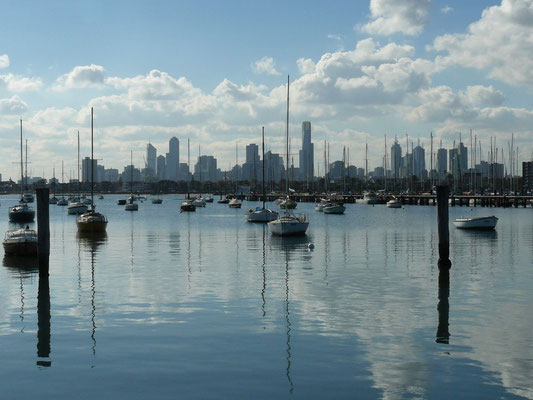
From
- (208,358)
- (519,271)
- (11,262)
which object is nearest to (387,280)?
(519,271)

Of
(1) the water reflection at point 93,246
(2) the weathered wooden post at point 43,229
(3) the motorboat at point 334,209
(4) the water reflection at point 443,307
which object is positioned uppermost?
(2) the weathered wooden post at point 43,229

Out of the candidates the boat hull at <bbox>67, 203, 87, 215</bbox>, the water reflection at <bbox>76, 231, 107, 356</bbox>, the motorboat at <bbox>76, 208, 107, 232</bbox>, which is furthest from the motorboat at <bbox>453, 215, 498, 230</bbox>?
the boat hull at <bbox>67, 203, 87, 215</bbox>

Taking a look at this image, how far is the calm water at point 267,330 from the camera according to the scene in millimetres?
15859

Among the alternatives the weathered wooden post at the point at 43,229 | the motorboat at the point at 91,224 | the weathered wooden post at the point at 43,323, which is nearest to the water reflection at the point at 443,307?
the weathered wooden post at the point at 43,323

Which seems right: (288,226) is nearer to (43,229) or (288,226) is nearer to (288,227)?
(288,227)

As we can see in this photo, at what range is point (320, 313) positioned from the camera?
24.5 m

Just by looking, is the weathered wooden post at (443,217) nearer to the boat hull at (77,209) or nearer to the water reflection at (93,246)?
the water reflection at (93,246)

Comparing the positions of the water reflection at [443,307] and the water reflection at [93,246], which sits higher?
the water reflection at [443,307]

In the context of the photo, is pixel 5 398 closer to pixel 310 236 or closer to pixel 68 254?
pixel 68 254

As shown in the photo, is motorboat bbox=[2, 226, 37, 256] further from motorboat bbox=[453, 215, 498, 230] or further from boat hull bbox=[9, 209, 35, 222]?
boat hull bbox=[9, 209, 35, 222]

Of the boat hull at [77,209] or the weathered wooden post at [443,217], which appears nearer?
the weathered wooden post at [443,217]

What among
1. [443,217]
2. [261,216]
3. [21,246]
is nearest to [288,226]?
[21,246]

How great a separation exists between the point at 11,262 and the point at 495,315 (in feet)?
104

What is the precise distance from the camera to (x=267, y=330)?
71.3ft
